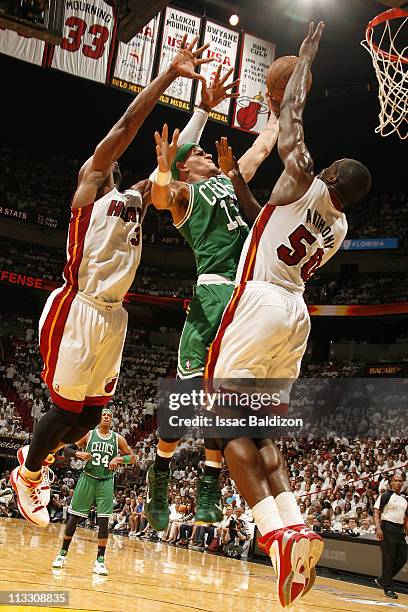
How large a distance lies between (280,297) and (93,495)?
7133 millimetres

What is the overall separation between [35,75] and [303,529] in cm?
2263

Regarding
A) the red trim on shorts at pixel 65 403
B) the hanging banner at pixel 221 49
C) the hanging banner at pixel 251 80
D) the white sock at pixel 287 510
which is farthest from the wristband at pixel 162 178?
the hanging banner at pixel 251 80

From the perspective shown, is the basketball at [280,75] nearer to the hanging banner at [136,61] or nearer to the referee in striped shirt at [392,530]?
the referee in striped shirt at [392,530]

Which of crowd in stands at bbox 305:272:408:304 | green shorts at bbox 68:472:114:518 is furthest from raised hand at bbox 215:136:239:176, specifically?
crowd in stands at bbox 305:272:408:304

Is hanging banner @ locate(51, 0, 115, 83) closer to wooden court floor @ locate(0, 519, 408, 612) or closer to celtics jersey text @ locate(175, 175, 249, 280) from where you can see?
wooden court floor @ locate(0, 519, 408, 612)

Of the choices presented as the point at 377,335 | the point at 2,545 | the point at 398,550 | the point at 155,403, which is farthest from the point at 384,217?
the point at 2,545

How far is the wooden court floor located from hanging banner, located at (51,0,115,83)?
29.2 feet

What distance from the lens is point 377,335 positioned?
26.0 meters

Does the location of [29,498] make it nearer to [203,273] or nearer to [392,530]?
[203,273]

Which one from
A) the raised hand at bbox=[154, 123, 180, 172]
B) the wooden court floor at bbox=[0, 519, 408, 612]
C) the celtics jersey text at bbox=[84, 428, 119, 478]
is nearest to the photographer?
the raised hand at bbox=[154, 123, 180, 172]

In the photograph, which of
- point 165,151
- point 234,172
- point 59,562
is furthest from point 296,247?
point 59,562

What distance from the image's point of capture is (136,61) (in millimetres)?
15188

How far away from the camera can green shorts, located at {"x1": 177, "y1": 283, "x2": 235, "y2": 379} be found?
4477 millimetres

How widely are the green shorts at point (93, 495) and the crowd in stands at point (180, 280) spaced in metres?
14.8
